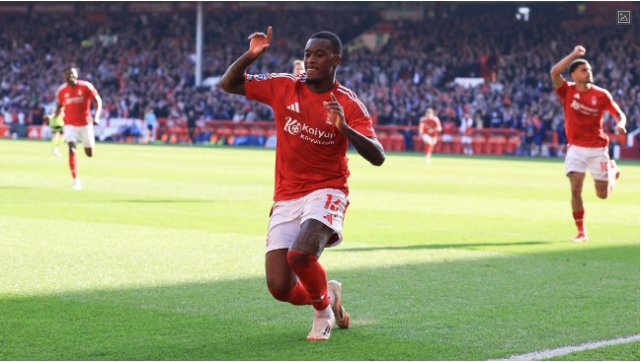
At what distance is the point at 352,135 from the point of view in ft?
23.4

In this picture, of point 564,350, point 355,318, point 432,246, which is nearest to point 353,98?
point 355,318

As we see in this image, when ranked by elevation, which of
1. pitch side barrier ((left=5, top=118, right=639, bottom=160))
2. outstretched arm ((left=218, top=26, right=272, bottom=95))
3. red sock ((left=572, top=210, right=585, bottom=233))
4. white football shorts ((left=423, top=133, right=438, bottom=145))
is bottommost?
pitch side barrier ((left=5, top=118, right=639, bottom=160))

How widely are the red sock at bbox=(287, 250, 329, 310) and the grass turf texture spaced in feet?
1.04

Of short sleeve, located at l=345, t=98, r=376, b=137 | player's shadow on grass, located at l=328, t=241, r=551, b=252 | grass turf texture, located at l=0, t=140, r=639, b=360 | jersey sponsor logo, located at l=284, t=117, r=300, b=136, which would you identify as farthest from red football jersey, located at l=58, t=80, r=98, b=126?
short sleeve, located at l=345, t=98, r=376, b=137

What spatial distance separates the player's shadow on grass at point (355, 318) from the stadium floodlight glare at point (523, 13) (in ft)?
154

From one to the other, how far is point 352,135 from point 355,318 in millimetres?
1974

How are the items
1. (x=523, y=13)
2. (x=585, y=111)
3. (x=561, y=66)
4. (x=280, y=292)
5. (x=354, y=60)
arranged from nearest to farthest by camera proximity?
(x=280, y=292), (x=561, y=66), (x=585, y=111), (x=523, y=13), (x=354, y=60)

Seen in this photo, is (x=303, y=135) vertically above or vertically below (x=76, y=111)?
above

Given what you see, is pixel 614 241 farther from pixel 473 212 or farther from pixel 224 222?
pixel 224 222

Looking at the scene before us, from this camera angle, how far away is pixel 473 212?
18.7m

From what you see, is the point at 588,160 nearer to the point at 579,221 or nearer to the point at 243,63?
the point at 579,221

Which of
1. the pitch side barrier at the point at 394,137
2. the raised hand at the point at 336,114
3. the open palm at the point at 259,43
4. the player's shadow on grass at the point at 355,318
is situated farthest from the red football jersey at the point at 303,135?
the pitch side barrier at the point at 394,137

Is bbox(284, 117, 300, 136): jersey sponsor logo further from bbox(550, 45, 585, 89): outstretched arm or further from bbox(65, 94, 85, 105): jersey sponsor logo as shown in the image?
bbox(65, 94, 85, 105): jersey sponsor logo

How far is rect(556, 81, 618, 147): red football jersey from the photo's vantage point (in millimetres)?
14781
